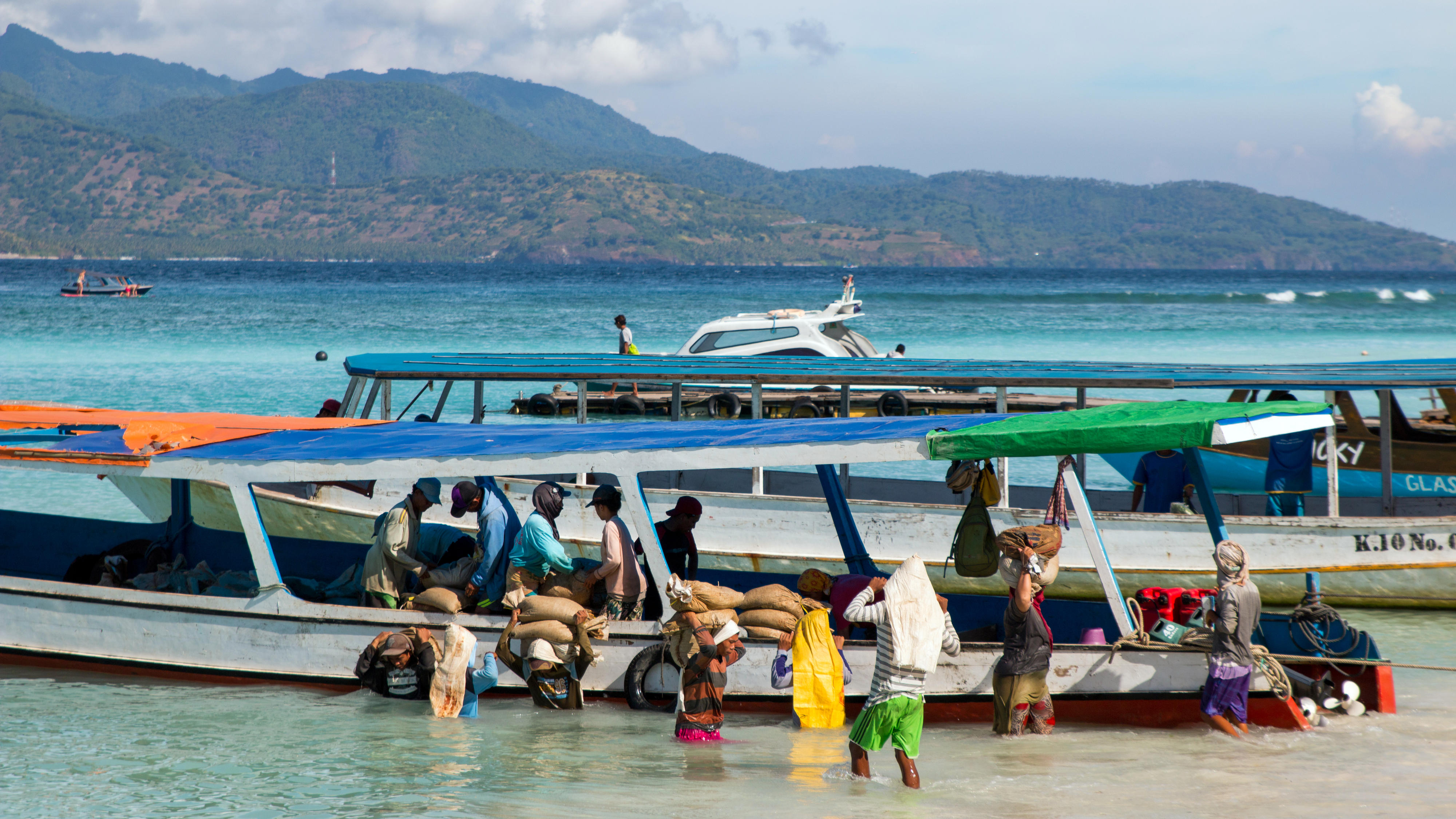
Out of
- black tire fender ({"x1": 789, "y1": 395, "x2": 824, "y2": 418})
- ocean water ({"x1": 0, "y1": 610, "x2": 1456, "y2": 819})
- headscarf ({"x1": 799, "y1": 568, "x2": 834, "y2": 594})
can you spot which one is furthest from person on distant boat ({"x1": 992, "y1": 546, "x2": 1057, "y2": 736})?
black tire fender ({"x1": 789, "y1": 395, "x2": 824, "y2": 418})

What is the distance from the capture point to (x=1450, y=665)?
1062cm

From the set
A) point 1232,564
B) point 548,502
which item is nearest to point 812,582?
point 548,502

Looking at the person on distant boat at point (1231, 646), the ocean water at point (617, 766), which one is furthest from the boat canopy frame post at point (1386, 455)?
the person on distant boat at point (1231, 646)

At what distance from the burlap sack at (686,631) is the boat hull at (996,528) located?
4661 millimetres

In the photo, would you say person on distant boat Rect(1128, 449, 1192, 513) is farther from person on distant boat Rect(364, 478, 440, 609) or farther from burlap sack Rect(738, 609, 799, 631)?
person on distant boat Rect(364, 478, 440, 609)

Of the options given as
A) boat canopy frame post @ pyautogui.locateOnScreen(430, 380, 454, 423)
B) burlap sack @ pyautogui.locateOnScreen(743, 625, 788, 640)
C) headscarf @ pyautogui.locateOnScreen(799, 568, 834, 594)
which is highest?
boat canopy frame post @ pyautogui.locateOnScreen(430, 380, 454, 423)

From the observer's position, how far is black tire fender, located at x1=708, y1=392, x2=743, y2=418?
76.6 ft

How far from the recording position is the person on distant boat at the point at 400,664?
29.0ft

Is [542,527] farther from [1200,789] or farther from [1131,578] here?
[1131,578]

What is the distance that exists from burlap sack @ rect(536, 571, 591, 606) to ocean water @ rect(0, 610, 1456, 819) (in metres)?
0.88

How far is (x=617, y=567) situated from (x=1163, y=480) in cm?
723

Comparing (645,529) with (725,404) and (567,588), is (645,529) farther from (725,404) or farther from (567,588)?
(725,404)

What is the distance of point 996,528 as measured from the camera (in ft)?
42.4

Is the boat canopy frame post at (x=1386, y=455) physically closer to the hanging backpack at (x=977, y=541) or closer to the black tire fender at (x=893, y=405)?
the hanging backpack at (x=977, y=541)
